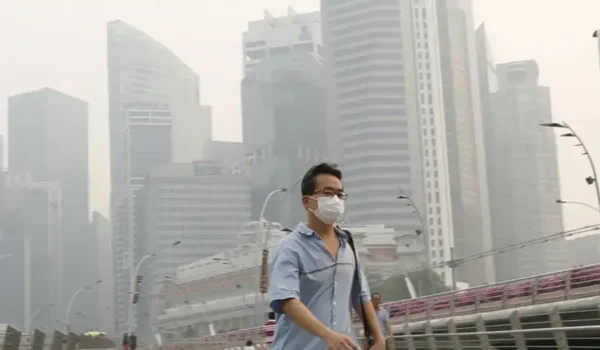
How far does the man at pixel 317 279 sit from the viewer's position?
3771 millimetres

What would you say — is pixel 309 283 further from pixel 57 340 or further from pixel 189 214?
pixel 189 214

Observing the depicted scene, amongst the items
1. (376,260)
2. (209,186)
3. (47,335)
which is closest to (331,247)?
(47,335)

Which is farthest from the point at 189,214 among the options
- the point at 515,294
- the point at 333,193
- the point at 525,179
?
the point at 333,193

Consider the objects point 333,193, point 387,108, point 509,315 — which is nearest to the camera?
point 333,193

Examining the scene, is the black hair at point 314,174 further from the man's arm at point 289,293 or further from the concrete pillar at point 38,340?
the concrete pillar at point 38,340

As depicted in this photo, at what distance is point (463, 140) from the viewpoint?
162375 millimetres

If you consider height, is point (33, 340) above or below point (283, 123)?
below

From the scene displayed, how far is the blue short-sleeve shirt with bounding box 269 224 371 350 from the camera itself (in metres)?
3.83

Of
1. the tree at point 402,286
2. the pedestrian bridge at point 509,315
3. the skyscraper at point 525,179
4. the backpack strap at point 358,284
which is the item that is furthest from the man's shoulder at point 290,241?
the skyscraper at point 525,179

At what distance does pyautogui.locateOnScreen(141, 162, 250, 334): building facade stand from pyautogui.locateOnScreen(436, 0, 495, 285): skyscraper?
42.0 m

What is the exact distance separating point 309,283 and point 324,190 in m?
0.42

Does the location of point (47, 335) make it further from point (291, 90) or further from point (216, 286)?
point (291, 90)

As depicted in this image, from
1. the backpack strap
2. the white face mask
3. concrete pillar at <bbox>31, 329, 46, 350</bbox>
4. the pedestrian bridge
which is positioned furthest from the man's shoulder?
concrete pillar at <bbox>31, 329, 46, 350</bbox>

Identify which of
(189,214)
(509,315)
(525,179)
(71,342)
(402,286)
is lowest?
(402,286)
